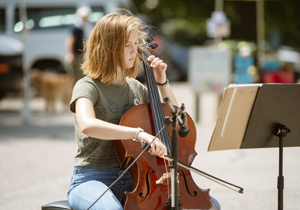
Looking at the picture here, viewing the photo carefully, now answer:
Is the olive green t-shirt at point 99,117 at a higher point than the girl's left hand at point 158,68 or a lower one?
lower

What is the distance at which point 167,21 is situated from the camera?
888 inches

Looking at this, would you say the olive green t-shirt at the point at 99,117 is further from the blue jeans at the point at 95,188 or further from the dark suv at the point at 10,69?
the dark suv at the point at 10,69

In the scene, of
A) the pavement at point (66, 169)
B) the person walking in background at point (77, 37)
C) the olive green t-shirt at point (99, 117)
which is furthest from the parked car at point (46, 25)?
the olive green t-shirt at point (99, 117)

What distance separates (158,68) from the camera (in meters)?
2.54

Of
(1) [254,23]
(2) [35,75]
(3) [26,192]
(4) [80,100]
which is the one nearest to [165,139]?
(4) [80,100]

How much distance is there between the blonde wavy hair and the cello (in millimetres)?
260

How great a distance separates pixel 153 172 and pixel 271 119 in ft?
2.45

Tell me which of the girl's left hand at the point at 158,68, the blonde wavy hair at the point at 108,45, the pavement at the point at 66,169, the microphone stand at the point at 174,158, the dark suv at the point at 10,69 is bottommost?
the pavement at the point at 66,169

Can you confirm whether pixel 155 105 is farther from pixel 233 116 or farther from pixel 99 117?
pixel 233 116

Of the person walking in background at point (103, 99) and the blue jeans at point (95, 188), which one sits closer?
the blue jeans at point (95, 188)

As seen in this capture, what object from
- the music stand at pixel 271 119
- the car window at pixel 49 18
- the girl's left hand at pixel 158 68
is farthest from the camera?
the car window at pixel 49 18

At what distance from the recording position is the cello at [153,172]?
6.95 feet

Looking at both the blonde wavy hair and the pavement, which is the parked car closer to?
the pavement

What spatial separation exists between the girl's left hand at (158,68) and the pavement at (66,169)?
5.15ft
